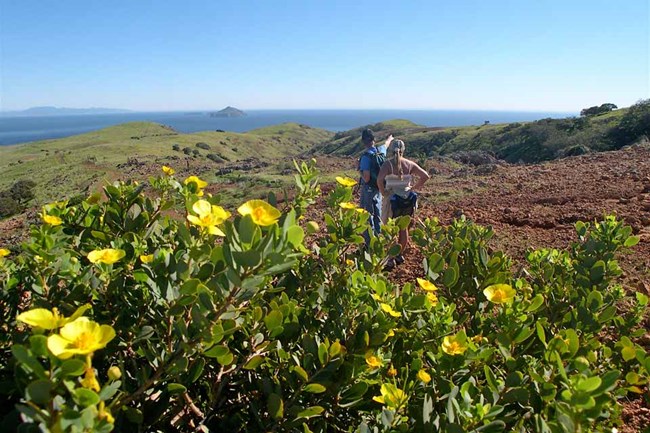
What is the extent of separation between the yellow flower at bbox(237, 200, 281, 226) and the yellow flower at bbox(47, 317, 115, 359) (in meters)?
0.47

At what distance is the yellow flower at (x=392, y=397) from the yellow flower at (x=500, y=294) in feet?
1.84

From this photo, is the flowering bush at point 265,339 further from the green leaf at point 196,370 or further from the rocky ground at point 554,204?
the rocky ground at point 554,204

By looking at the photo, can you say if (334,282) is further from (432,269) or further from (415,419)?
(415,419)

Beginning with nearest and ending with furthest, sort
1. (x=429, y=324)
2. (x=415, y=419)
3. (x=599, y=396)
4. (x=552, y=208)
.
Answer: (x=599, y=396), (x=415, y=419), (x=429, y=324), (x=552, y=208)

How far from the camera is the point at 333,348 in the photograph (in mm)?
1483

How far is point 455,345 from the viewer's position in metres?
1.57

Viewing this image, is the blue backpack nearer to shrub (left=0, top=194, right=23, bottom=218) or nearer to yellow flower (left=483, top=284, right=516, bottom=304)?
yellow flower (left=483, top=284, right=516, bottom=304)

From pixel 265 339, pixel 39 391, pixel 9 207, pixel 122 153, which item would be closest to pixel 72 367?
pixel 39 391

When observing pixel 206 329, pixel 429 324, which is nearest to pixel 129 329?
pixel 206 329

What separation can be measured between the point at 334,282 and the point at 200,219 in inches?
35.6

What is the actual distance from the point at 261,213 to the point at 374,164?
4260 mm

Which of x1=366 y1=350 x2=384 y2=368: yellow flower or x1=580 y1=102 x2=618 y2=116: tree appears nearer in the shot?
x1=366 y1=350 x2=384 y2=368: yellow flower

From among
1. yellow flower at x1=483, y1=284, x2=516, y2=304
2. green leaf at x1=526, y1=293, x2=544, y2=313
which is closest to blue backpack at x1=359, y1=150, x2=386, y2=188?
yellow flower at x1=483, y1=284, x2=516, y2=304

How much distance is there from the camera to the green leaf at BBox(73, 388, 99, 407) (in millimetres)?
932
